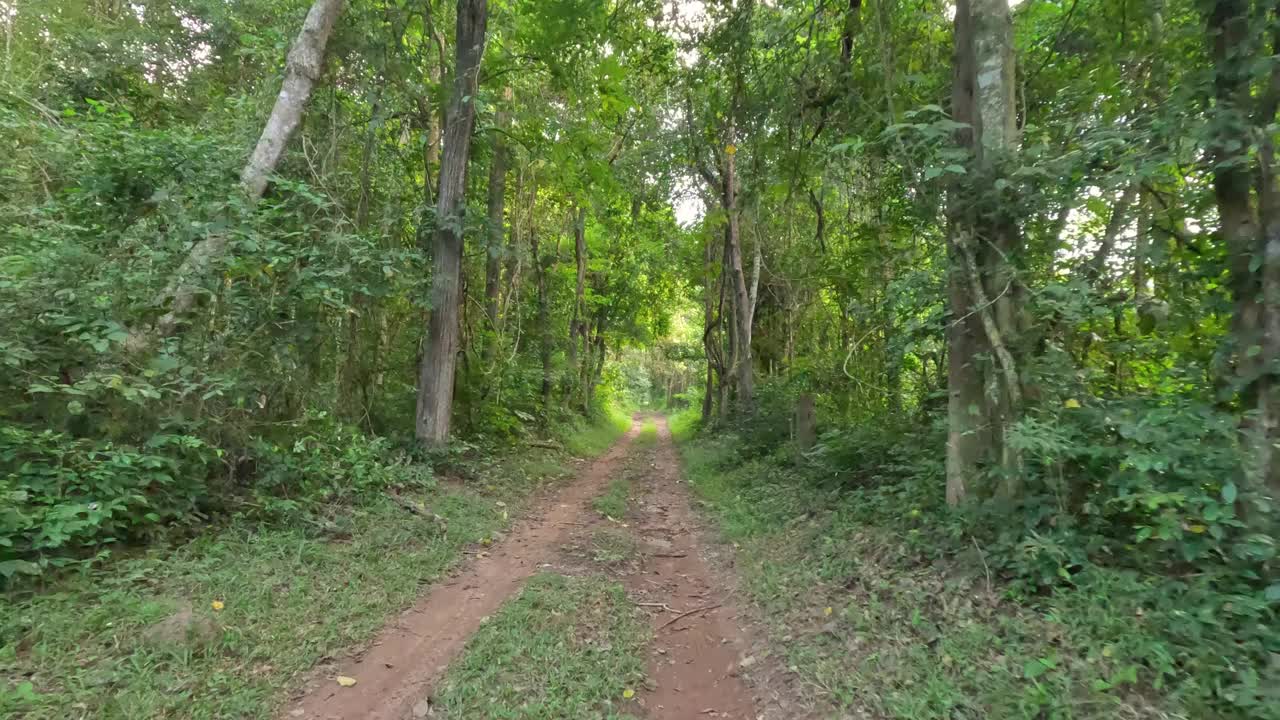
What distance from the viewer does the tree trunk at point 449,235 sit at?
995cm

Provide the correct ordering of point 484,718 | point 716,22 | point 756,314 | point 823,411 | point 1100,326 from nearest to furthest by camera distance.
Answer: point 484,718 → point 1100,326 → point 716,22 → point 823,411 → point 756,314

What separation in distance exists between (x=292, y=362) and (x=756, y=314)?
15545mm

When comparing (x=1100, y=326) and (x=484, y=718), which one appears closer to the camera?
(x=484, y=718)

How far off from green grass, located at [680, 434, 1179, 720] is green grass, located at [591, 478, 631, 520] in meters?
2.82

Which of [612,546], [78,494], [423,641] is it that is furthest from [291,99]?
[612,546]

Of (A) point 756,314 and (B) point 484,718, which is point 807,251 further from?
(B) point 484,718

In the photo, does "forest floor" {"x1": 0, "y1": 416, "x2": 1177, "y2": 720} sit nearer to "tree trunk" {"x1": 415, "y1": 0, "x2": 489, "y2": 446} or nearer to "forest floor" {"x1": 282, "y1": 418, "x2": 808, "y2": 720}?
"forest floor" {"x1": 282, "y1": 418, "x2": 808, "y2": 720}

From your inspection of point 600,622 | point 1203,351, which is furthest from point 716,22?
point 600,622

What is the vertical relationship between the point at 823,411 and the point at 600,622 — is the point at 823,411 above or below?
above

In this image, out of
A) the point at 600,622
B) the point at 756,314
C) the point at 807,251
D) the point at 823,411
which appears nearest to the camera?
the point at 600,622

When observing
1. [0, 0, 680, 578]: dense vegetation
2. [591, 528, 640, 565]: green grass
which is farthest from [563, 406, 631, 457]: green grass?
[591, 528, 640, 565]: green grass

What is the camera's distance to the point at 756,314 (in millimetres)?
20062

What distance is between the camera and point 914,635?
168 inches

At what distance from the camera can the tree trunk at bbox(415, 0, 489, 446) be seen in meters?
9.95
